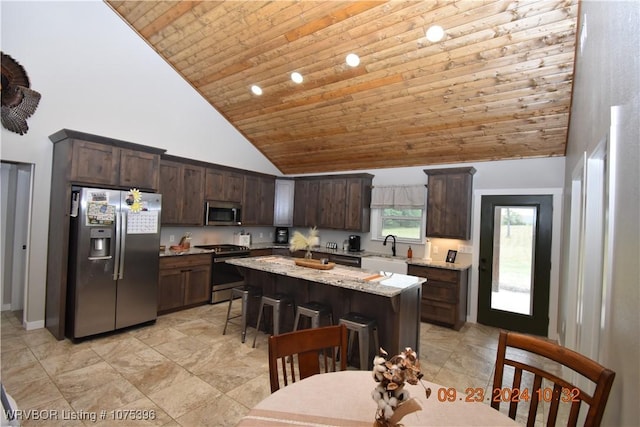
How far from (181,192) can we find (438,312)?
4.45 m

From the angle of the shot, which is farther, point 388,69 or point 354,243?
point 354,243

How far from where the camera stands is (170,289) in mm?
4520

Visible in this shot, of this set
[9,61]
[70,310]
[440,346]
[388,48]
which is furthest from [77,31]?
[440,346]

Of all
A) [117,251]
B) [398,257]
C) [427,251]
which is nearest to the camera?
[117,251]

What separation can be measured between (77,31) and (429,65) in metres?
4.62

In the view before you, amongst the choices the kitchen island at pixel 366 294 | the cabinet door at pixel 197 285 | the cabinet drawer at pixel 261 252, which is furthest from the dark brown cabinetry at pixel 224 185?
the kitchen island at pixel 366 294

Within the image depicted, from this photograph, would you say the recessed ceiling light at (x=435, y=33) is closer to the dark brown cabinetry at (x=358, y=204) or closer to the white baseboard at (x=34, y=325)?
the dark brown cabinetry at (x=358, y=204)

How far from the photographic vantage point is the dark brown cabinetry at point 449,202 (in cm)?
464

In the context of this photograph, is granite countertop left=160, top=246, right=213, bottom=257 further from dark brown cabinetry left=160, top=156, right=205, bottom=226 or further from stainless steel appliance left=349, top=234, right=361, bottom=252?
stainless steel appliance left=349, top=234, right=361, bottom=252

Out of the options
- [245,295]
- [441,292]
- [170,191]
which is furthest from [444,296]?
[170,191]

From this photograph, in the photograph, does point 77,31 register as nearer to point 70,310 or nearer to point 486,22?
point 70,310

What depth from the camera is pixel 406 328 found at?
2984 mm

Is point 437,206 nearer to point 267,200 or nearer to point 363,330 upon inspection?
point 363,330

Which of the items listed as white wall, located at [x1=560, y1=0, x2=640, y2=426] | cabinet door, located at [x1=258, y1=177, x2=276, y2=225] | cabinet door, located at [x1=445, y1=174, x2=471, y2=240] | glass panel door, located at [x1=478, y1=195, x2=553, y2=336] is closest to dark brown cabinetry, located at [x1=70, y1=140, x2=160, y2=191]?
cabinet door, located at [x1=258, y1=177, x2=276, y2=225]
